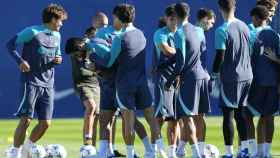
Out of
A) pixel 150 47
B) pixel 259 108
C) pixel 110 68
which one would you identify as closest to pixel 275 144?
pixel 259 108

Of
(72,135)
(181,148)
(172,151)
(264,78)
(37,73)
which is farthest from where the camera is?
(72,135)

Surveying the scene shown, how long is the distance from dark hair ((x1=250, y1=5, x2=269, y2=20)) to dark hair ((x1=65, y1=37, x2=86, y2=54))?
2.96 meters

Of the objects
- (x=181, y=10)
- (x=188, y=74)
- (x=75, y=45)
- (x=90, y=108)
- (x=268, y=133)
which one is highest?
(x=181, y=10)

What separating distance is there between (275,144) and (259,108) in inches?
140

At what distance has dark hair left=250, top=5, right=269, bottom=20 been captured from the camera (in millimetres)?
14062

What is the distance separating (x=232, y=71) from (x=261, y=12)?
102cm

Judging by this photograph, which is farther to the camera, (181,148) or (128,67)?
(181,148)

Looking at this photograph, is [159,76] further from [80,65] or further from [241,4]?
[241,4]

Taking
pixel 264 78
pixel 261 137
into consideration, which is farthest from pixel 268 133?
pixel 264 78

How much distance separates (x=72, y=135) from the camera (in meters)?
20.2

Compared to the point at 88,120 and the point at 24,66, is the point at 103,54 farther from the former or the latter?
the point at 88,120

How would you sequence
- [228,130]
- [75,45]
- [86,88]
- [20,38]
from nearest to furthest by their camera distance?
[228,130] → [20,38] → [75,45] → [86,88]

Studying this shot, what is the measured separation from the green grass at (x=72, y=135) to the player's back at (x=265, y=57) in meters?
2.03

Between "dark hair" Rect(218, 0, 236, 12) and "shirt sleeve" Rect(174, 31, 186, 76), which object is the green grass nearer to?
"shirt sleeve" Rect(174, 31, 186, 76)
